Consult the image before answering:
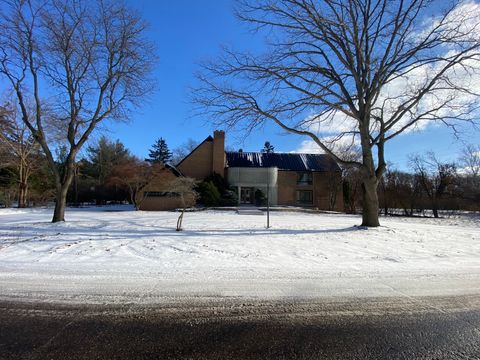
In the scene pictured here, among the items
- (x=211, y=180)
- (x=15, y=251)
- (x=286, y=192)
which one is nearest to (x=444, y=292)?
(x=15, y=251)

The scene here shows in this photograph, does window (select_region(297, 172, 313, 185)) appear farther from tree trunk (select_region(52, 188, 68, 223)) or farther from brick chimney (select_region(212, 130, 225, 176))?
tree trunk (select_region(52, 188, 68, 223))

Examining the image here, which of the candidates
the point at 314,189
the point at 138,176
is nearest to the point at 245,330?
the point at 138,176

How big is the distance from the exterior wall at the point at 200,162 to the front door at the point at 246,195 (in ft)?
17.0

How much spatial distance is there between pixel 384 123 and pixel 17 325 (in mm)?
14649

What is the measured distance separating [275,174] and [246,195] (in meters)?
4.73

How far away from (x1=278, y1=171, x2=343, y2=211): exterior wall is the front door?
4052 millimetres

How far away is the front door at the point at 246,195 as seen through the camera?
36969mm

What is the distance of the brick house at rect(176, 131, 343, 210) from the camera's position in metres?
36.2

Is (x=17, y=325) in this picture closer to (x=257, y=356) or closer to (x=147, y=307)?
(x=147, y=307)

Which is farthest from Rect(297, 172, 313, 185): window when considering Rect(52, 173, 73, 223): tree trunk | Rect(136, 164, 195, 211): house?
Rect(52, 173, 73, 223): tree trunk

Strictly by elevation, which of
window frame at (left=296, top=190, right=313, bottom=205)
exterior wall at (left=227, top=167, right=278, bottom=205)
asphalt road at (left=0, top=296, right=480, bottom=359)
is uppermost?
exterior wall at (left=227, top=167, right=278, bottom=205)

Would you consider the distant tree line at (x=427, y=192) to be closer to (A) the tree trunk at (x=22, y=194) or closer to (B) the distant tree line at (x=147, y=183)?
(B) the distant tree line at (x=147, y=183)

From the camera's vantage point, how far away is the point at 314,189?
125 feet

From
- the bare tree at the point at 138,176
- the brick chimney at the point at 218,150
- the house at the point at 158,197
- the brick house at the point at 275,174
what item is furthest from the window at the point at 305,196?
the bare tree at the point at 138,176
